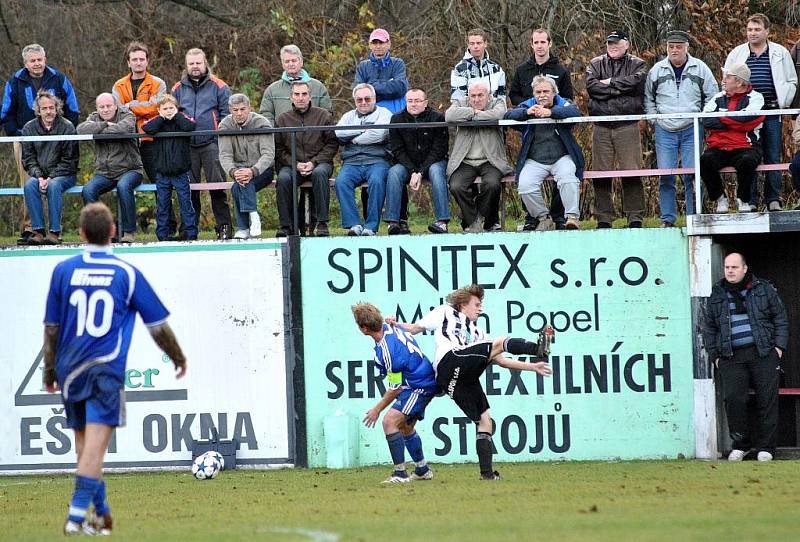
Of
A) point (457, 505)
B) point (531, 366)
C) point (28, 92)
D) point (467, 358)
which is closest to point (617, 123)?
point (467, 358)

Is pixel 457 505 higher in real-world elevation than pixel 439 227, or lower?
lower

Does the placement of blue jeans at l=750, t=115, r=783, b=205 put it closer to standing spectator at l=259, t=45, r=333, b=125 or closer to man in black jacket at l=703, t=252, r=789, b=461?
man in black jacket at l=703, t=252, r=789, b=461

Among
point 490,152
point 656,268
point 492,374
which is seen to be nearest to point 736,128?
point 656,268

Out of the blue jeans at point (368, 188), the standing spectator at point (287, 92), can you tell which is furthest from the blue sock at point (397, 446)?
the standing spectator at point (287, 92)

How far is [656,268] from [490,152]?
231cm

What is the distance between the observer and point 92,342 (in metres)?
8.69

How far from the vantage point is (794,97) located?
14.9 meters

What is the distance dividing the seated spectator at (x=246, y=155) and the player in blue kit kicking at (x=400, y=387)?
3.66m

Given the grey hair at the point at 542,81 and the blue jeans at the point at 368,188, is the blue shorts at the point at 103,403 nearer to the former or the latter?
the blue jeans at the point at 368,188

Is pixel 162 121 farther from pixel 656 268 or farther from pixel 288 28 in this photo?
pixel 288 28

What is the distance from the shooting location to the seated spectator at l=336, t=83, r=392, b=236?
15102 millimetres

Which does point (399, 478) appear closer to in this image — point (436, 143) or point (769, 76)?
point (436, 143)

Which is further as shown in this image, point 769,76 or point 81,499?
point 769,76

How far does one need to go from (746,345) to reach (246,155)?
602 centimetres
